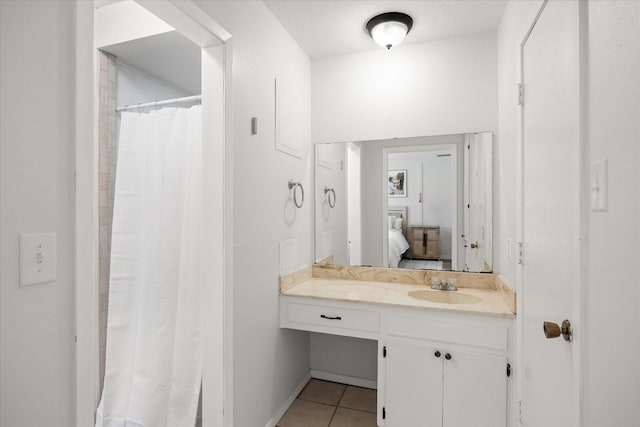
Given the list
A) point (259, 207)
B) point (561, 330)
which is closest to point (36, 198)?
point (259, 207)

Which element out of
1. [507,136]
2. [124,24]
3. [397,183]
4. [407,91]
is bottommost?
[397,183]

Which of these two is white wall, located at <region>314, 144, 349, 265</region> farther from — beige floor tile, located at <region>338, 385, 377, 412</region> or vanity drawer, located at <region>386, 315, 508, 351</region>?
beige floor tile, located at <region>338, 385, 377, 412</region>

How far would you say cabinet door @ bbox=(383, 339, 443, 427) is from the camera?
1.83m

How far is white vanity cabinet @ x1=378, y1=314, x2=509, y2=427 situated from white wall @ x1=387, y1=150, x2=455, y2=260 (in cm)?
69

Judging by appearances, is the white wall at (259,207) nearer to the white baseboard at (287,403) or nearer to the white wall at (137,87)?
the white baseboard at (287,403)

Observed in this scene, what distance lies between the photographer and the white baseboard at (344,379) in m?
2.51

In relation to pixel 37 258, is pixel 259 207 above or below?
above

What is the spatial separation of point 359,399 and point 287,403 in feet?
1.67

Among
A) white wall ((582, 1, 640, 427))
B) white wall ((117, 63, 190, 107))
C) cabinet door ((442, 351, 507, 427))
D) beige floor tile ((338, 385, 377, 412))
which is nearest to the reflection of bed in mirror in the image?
cabinet door ((442, 351, 507, 427))

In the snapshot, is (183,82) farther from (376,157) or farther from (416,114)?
(416,114)

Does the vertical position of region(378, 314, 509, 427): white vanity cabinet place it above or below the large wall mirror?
below

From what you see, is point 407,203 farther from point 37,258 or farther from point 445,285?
point 37,258

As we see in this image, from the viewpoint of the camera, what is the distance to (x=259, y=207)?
1.89m

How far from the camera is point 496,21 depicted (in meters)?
2.11
